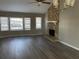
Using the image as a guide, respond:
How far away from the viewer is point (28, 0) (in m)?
6.52

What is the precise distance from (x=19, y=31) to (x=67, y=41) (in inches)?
189

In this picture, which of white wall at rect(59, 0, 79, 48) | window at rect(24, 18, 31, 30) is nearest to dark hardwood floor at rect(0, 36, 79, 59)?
white wall at rect(59, 0, 79, 48)

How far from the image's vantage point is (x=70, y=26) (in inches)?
208

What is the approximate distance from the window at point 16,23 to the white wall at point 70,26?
3.98 metres

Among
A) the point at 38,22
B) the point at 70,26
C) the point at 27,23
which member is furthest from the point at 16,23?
the point at 70,26

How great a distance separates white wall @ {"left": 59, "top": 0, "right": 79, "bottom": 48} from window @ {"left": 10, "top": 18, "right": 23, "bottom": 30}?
398cm

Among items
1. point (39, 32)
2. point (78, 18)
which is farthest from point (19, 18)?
point (78, 18)

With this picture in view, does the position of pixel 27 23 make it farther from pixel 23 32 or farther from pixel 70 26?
pixel 70 26

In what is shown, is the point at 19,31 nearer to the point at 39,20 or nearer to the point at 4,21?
the point at 4,21

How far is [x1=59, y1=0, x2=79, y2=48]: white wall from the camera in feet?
15.6

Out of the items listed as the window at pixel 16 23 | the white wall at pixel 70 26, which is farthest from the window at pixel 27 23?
the white wall at pixel 70 26

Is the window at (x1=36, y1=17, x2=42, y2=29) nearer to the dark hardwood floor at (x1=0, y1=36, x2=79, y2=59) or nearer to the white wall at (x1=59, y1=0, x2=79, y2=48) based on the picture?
the white wall at (x1=59, y1=0, x2=79, y2=48)

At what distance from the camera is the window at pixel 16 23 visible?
869cm

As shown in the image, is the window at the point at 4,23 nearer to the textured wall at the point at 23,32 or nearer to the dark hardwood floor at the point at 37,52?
the textured wall at the point at 23,32
